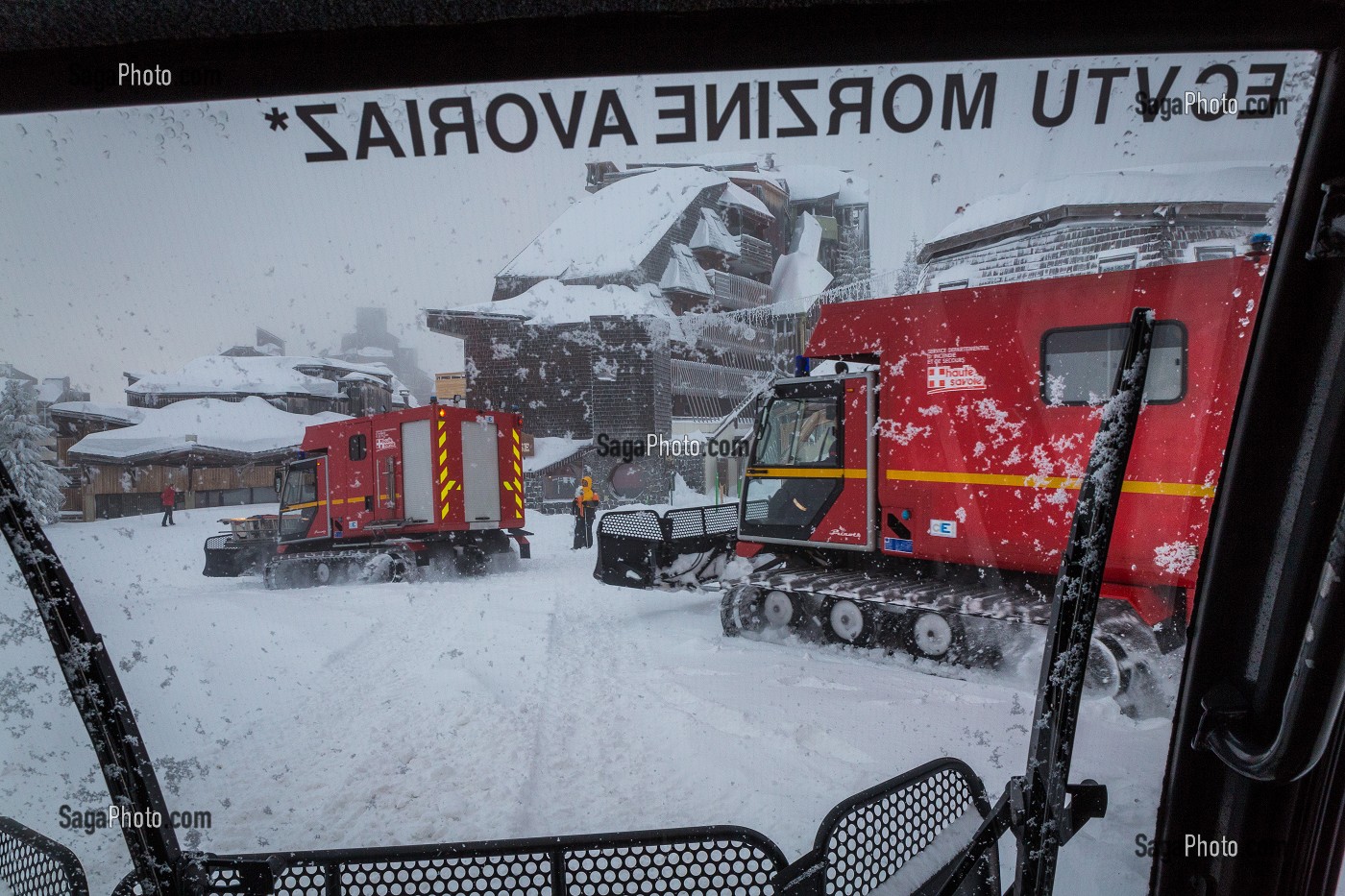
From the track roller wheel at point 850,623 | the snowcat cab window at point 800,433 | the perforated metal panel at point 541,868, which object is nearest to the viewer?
the perforated metal panel at point 541,868

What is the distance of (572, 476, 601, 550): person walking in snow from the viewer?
1493mm

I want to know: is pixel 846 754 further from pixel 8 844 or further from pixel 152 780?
pixel 8 844

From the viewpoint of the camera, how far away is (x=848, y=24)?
1.15 meters

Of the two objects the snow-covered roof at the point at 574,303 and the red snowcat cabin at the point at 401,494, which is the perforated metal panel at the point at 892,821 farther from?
the snow-covered roof at the point at 574,303

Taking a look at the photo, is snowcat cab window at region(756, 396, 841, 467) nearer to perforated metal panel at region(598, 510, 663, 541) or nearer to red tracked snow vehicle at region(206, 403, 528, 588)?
perforated metal panel at region(598, 510, 663, 541)

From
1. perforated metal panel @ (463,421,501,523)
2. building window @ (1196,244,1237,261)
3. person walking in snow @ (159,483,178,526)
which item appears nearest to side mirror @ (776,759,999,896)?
perforated metal panel @ (463,421,501,523)

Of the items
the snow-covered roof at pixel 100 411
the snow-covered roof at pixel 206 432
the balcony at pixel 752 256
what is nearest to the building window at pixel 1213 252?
the balcony at pixel 752 256

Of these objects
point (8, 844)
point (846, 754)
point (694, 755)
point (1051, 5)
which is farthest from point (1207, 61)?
point (8, 844)

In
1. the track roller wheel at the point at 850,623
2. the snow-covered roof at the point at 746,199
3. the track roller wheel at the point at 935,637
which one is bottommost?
the track roller wheel at the point at 850,623

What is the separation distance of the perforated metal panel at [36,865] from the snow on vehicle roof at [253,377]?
33.0 inches

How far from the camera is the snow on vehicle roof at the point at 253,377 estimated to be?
1.32 meters

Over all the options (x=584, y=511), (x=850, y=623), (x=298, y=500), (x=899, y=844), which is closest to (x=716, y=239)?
(x=584, y=511)

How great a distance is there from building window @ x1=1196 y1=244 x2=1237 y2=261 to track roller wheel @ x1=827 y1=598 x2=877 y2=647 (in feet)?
4.22

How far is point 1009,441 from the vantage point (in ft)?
5.54
